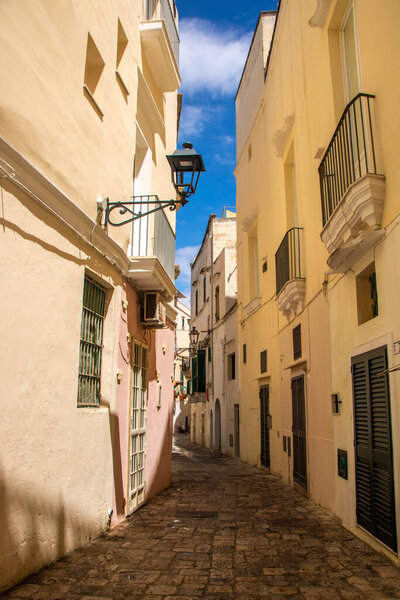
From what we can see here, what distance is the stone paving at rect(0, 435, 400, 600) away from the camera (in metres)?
3.91

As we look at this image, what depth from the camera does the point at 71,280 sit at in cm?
500

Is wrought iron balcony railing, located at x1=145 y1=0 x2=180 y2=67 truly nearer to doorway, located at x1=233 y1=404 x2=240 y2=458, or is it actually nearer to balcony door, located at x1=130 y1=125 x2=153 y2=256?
balcony door, located at x1=130 y1=125 x2=153 y2=256

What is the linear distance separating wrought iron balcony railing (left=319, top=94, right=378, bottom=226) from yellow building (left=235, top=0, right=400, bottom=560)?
0.07 feet

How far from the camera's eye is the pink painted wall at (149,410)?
6.38 meters

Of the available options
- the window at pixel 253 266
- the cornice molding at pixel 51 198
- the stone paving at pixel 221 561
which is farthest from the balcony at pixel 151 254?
the window at pixel 253 266

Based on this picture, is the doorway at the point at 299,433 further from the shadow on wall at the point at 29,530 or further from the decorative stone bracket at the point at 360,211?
the shadow on wall at the point at 29,530

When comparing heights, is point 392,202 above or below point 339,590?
above

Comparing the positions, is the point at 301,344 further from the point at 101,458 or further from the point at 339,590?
the point at 339,590

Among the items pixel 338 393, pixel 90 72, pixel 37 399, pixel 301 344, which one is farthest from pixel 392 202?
pixel 301 344

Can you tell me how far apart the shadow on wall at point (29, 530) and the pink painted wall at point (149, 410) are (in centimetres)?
146

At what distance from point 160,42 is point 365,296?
538 centimetres

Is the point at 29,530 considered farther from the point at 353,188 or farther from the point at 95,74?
the point at 95,74

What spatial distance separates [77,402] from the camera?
5.13 metres

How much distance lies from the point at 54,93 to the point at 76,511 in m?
3.96
